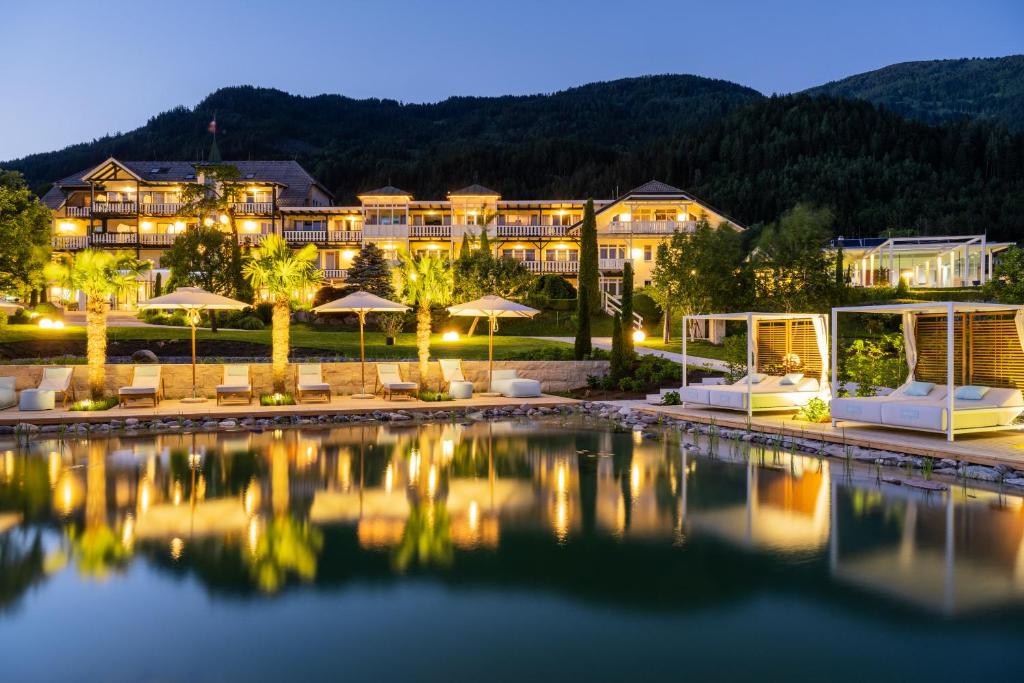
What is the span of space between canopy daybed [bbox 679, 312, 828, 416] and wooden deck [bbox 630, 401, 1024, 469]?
0.31 m

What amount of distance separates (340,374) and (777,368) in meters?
9.78

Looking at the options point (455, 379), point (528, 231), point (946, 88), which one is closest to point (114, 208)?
point (528, 231)

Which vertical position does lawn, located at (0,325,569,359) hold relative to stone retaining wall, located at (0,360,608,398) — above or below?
above

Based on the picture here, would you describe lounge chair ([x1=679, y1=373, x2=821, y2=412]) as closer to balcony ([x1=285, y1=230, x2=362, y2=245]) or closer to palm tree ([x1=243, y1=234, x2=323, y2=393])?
palm tree ([x1=243, y1=234, x2=323, y2=393])

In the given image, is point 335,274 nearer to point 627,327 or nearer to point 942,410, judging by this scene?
point 627,327

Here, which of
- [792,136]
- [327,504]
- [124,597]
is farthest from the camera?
→ [792,136]

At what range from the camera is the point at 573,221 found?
48.0 metres

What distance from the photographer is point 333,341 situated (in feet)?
84.4

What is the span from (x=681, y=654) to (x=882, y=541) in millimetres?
3229

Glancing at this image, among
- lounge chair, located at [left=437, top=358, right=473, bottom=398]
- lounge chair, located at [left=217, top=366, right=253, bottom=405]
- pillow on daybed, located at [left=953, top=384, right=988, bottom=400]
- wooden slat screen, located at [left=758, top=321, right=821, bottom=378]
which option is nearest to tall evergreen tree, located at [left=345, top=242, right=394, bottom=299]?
lounge chair, located at [left=437, top=358, right=473, bottom=398]

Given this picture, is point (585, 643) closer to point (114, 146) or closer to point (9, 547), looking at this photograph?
point (9, 547)

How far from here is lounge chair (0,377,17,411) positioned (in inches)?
604

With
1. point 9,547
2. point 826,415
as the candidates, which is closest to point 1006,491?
Answer: point 826,415

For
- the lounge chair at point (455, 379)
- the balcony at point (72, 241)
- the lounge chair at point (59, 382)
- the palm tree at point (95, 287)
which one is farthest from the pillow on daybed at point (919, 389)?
the balcony at point (72, 241)
